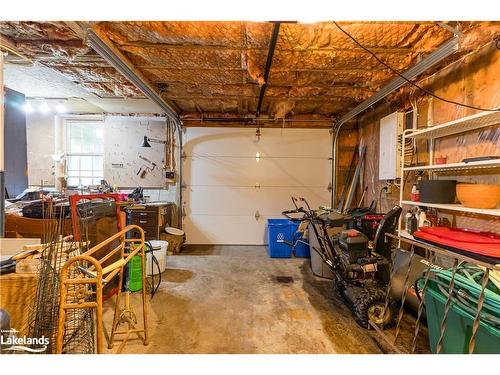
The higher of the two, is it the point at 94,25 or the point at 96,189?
the point at 94,25

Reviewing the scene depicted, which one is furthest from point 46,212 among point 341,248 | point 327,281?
point 327,281

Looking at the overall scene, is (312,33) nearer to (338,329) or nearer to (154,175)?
(338,329)

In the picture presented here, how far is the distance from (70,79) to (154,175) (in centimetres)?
202

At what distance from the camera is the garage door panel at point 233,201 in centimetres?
462

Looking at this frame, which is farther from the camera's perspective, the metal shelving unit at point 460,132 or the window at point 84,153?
the window at point 84,153

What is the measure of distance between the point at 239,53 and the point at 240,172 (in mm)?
2508

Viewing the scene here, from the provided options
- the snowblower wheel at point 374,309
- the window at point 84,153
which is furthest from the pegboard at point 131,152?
the snowblower wheel at point 374,309

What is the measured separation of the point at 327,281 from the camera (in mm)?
3035

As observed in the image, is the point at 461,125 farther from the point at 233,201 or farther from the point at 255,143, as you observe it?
the point at 233,201

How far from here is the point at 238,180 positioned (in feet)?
15.2

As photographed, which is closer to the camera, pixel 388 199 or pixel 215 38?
pixel 215 38

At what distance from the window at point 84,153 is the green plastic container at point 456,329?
5.42 metres

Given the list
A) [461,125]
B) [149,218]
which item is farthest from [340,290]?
[149,218]

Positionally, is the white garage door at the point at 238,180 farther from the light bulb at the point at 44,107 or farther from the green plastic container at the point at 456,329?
the green plastic container at the point at 456,329
